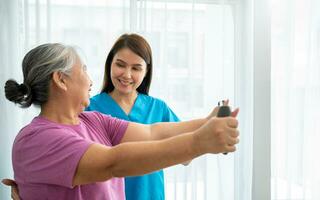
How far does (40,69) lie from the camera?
0.95 metres

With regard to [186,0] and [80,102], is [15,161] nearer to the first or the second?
[80,102]

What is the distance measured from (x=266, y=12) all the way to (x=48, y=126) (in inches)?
79.4

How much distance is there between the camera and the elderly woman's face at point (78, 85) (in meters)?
1.00

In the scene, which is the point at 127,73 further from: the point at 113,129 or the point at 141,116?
the point at 113,129

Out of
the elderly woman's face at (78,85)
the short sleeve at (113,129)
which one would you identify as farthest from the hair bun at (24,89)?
the short sleeve at (113,129)

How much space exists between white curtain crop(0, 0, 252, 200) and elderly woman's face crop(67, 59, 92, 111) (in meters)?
0.98

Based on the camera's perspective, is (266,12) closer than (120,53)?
No

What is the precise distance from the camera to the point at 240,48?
2.41 meters

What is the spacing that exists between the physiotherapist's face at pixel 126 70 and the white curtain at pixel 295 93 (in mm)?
1291

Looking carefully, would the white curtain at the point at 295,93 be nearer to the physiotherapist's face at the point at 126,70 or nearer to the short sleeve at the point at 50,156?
the physiotherapist's face at the point at 126,70

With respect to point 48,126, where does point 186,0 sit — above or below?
above

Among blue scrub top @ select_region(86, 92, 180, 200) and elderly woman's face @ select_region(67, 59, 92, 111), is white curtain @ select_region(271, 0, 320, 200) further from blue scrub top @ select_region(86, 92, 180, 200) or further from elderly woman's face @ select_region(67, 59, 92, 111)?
elderly woman's face @ select_region(67, 59, 92, 111)

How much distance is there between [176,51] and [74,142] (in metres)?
1.50

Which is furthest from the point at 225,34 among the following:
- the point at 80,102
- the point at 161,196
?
the point at 80,102
